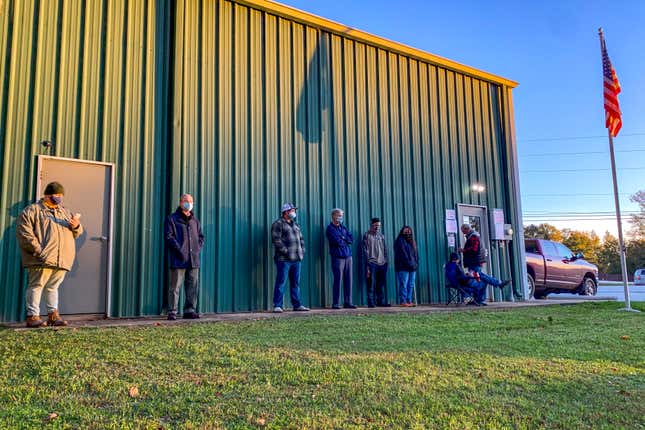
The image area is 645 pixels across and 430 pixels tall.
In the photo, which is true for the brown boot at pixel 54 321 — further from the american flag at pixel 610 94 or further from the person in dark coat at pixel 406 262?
the american flag at pixel 610 94

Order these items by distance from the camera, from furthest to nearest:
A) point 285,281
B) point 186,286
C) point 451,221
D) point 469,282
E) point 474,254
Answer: point 451,221 < point 474,254 < point 469,282 < point 285,281 < point 186,286

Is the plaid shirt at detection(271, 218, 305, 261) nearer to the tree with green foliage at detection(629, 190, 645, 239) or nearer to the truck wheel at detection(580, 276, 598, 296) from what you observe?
the truck wheel at detection(580, 276, 598, 296)

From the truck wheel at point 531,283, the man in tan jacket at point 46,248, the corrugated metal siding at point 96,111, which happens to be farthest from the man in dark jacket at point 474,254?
the man in tan jacket at point 46,248

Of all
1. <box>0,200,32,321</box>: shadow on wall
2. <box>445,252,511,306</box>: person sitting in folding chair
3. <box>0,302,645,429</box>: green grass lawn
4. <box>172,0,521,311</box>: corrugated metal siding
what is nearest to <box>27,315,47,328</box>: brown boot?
<box>0,302,645,429</box>: green grass lawn

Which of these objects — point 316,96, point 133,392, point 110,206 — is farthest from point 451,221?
point 133,392

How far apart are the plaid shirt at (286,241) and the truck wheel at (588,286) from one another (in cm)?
1011

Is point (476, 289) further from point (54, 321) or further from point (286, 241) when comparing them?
point (54, 321)

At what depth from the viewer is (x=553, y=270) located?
1371 centimetres

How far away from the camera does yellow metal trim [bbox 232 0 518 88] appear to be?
9305mm

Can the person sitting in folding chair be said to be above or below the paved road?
above

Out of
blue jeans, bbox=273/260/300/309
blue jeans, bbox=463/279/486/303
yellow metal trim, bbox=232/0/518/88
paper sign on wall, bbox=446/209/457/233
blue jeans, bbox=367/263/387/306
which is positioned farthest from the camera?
paper sign on wall, bbox=446/209/457/233

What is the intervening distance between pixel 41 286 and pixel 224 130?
3.87 metres

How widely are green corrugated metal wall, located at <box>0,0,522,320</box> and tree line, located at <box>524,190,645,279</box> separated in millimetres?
48947

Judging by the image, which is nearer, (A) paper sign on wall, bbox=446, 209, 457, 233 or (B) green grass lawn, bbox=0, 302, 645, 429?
(B) green grass lawn, bbox=0, 302, 645, 429
